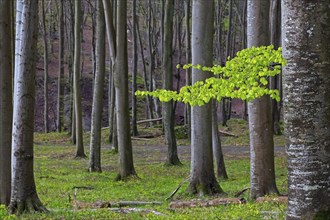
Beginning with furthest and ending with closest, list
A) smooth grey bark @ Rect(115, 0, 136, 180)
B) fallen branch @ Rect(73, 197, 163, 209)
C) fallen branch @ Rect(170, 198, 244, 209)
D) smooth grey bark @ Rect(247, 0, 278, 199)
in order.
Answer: smooth grey bark @ Rect(115, 0, 136, 180) < smooth grey bark @ Rect(247, 0, 278, 199) < fallen branch @ Rect(73, 197, 163, 209) < fallen branch @ Rect(170, 198, 244, 209)

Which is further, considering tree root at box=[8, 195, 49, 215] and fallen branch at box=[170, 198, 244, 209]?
fallen branch at box=[170, 198, 244, 209]

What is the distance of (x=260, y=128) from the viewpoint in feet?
30.6

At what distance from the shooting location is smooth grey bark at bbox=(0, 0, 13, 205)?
8.54 m

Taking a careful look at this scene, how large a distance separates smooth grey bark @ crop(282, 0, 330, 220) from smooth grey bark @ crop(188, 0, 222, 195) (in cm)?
664

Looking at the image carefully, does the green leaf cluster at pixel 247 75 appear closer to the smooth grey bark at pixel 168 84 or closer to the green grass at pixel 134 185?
the green grass at pixel 134 185

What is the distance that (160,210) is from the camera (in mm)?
8375

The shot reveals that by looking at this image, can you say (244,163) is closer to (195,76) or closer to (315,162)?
(195,76)

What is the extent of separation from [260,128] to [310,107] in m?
5.21

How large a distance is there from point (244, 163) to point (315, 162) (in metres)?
14.5

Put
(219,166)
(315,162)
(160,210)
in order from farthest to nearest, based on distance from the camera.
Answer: (219,166) < (160,210) < (315,162)

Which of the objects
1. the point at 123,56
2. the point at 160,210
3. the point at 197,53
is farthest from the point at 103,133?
the point at 160,210

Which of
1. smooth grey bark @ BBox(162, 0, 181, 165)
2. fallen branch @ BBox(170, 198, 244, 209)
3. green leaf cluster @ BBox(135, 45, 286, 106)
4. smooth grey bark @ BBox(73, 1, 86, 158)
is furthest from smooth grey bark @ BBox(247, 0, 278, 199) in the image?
smooth grey bark @ BBox(73, 1, 86, 158)

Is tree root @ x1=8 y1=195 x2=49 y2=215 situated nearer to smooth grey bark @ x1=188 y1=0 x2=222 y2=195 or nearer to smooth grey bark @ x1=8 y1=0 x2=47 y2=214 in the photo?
smooth grey bark @ x1=8 y1=0 x2=47 y2=214

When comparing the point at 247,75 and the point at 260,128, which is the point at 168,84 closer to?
the point at 260,128
